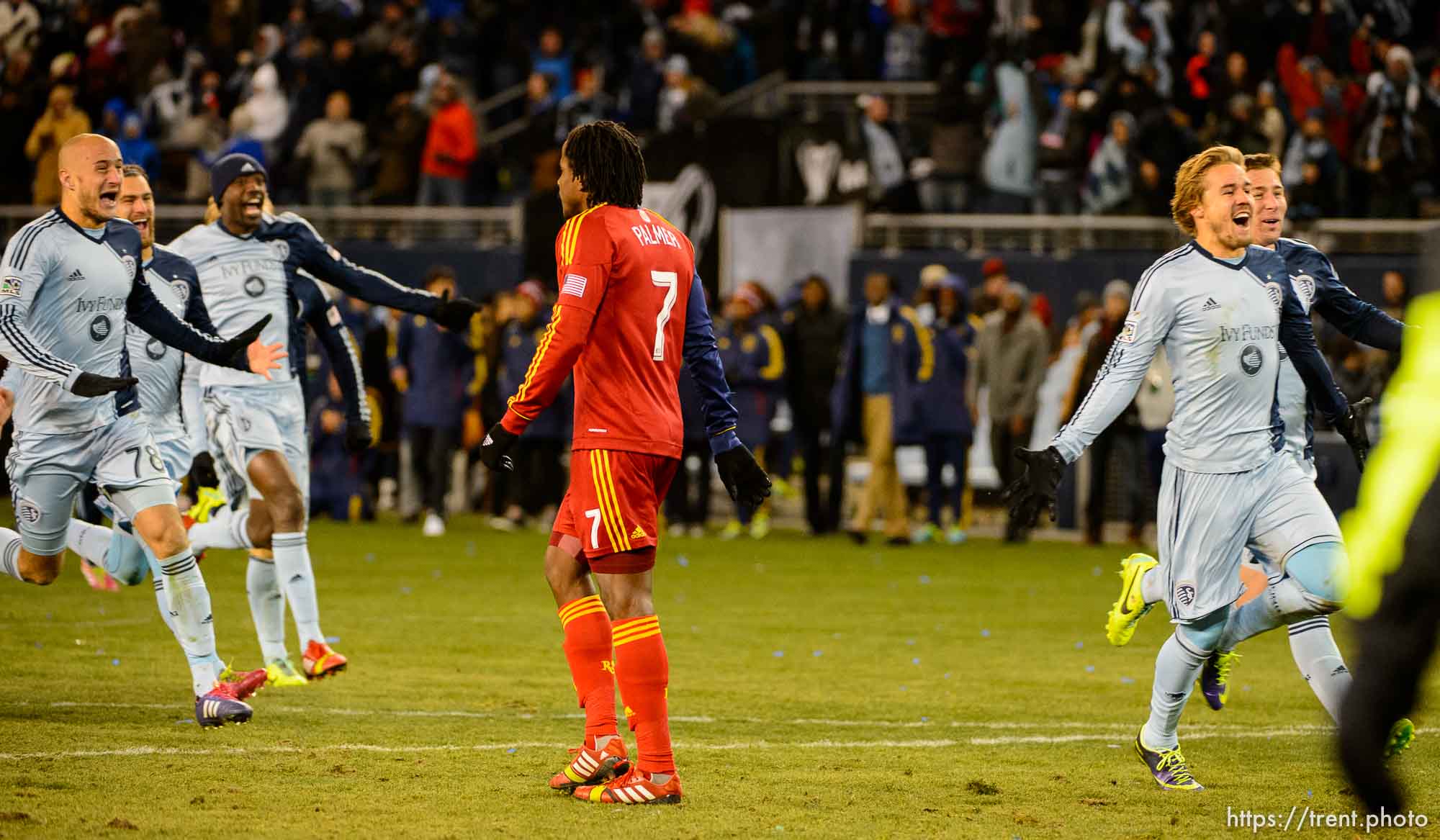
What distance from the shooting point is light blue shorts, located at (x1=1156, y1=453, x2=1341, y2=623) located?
6.92m

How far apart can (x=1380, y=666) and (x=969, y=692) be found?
534 centimetres

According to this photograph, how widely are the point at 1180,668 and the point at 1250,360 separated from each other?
114 cm

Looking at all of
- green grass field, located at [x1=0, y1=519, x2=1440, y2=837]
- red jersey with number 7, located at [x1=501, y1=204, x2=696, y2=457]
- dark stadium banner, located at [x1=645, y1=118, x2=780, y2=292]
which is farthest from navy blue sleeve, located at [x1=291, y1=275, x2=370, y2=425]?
dark stadium banner, located at [x1=645, y1=118, x2=780, y2=292]

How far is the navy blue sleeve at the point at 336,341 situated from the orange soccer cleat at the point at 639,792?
12.1 ft

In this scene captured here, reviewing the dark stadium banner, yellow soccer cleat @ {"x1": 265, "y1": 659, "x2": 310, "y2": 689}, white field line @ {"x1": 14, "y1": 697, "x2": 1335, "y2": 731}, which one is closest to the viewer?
white field line @ {"x1": 14, "y1": 697, "x2": 1335, "y2": 731}

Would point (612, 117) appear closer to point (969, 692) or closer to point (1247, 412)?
point (969, 692)

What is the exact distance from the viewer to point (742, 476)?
6754mm

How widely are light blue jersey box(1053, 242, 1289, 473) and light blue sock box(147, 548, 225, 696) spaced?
3735mm

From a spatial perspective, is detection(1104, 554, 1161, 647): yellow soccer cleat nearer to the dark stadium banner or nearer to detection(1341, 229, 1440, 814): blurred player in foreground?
detection(1341, 229, 1440, 814): blurred player in foreground

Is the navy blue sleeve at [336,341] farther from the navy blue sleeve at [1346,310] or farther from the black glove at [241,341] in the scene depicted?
the navy blue sleeve at [1346,310]

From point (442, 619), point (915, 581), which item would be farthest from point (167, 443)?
point (915, 581)

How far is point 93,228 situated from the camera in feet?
26.9

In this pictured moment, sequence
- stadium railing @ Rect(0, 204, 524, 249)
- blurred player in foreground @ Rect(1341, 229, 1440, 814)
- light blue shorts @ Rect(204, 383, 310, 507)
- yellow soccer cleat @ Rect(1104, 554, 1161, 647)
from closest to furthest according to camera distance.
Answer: blurred player in foreground @ Rect(1341, 229, 1440, 814)
yellow soccer cleat @ Rect(1104, 554, 1161, 647)
light blue shorts @ Rect(204, 383, 310, 507)
stadium railing @ Rect(0, 204, 524, 249)

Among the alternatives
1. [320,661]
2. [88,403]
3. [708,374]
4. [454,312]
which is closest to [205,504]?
[320,661]
